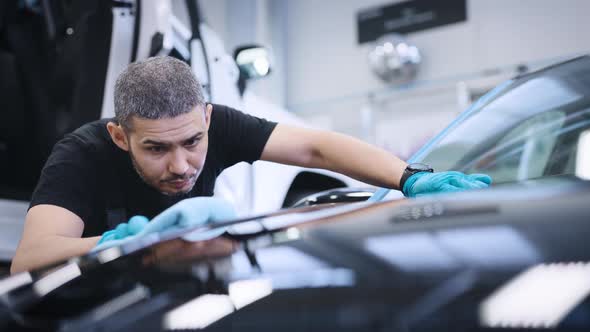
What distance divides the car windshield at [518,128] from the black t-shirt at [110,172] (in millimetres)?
564

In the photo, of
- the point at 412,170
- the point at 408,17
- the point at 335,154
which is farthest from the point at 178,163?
the point at 408,17

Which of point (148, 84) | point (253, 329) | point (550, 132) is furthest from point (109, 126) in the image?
point (550, 132)

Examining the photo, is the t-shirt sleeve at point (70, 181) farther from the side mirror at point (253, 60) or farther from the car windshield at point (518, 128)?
the side mirror at point (253, 60)

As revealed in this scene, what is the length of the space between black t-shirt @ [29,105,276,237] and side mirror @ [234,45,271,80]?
89 cm

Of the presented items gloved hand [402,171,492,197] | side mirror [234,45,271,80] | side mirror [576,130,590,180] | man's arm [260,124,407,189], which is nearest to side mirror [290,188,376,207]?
gloved hand [402,171,492,197]

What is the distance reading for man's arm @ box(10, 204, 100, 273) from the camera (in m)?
1.14

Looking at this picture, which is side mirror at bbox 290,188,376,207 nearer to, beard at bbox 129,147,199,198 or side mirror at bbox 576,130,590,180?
beard at bbox 129,147,199,198

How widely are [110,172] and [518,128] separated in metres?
1.23

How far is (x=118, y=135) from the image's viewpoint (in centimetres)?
158

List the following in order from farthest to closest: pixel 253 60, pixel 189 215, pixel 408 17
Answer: pixel 408 17 < pixel 253 60 < pixel 189 215

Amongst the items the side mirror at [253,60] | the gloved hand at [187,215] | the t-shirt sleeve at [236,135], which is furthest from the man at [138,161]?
the side mirror at [253,60]

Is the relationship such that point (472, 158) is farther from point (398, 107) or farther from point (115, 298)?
point (398, 107)

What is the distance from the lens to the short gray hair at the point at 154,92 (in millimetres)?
1465

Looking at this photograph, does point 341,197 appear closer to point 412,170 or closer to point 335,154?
point 412,170
